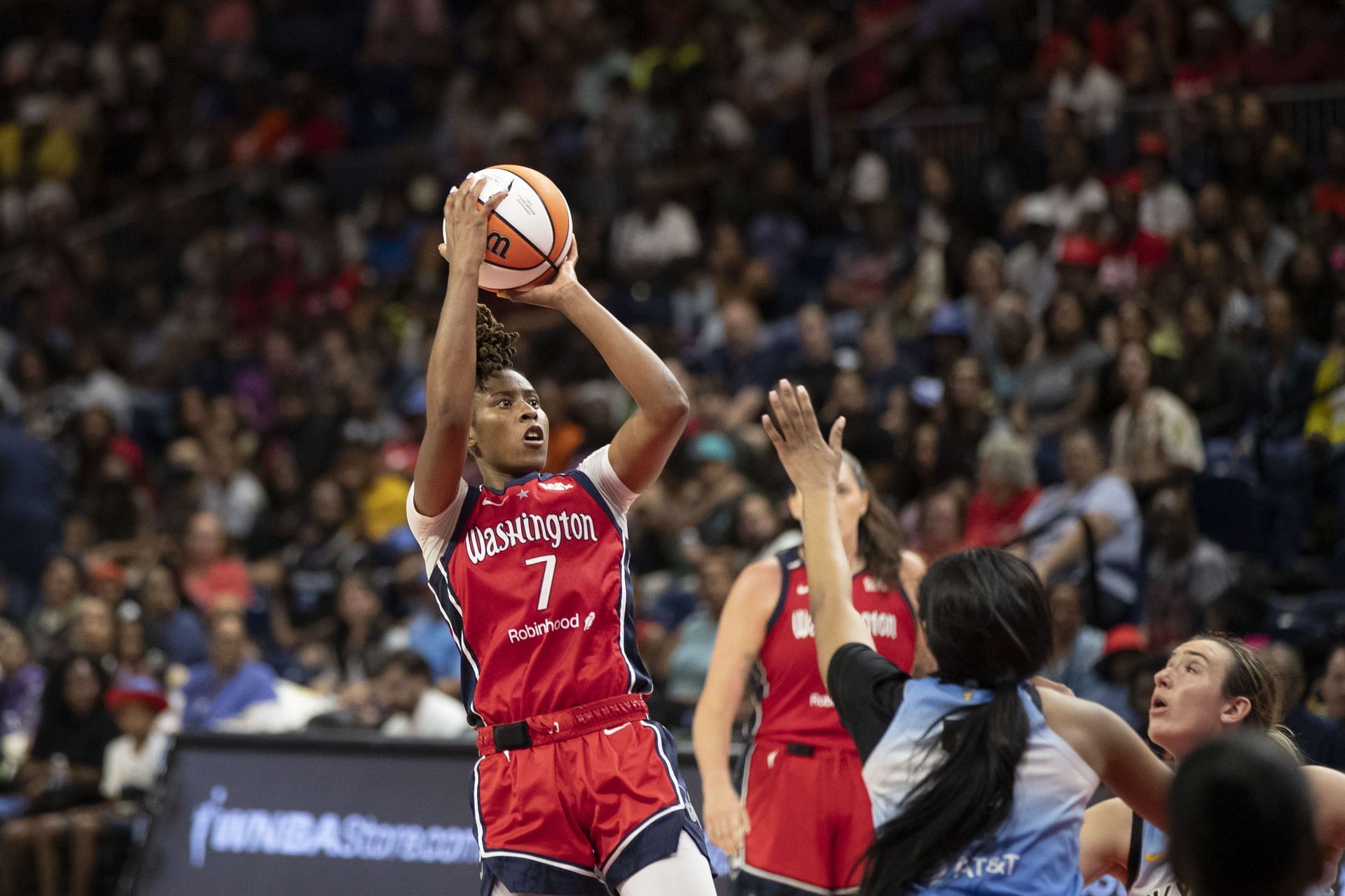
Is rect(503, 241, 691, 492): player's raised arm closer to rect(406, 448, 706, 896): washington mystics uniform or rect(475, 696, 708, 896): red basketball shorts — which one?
rect(406, 448, 706, 896): washington mystics uniform

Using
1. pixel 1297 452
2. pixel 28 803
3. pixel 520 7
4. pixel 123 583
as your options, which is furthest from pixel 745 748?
pixel 520 7

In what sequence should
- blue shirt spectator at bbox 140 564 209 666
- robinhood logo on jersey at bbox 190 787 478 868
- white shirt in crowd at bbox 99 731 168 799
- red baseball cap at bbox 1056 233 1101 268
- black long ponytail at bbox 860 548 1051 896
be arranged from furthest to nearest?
blue shirt spectator at bbox 140 564 209 666
red baseball cap at bbox 1056 233 1101 268
white shirt in crowd at bbox 99 731 168 799
robinhood logo on jersey at bbox 190 787 478 868
black long ponytail at bbox 860 548 1051 896

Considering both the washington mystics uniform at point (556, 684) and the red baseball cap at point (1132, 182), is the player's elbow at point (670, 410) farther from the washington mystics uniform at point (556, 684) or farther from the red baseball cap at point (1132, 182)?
the red baseball cap at point (1132, 182)

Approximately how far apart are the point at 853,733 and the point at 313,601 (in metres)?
9.02

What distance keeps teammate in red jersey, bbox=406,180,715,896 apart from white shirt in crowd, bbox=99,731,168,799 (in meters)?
6.19

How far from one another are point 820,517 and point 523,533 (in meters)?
0.94

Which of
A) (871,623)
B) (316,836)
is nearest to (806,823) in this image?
(871,623)

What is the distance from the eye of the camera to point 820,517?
3.30 metres

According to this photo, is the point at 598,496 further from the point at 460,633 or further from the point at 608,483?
the point at 460,633

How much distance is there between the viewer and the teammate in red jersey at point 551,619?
3.82 metres

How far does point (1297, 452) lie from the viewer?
9.08 metres

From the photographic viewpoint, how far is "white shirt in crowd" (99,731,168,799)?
9594 mm

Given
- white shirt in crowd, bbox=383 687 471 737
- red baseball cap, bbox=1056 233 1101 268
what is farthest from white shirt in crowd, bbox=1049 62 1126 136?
white shirt in crowd, bbox=383 687 471 737

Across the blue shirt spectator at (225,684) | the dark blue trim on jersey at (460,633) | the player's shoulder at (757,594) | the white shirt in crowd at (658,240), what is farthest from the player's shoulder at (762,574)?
the white shirt in crowd at (658,240)
